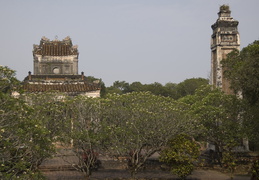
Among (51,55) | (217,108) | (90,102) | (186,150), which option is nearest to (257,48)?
(217,108)

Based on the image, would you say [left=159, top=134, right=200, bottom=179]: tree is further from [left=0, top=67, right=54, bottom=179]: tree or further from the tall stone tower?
the tall stone tower

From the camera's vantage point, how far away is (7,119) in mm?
9398

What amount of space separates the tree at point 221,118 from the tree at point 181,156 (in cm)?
183

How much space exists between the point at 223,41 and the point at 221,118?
777 cm

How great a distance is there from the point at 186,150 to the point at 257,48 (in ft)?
18.3

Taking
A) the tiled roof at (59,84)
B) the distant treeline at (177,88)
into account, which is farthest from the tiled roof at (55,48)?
the distant treeline at (177,88)

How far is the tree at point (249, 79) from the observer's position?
1511 cm

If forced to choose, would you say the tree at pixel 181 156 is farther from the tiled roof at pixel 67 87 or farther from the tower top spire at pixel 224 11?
the tiled roof at pixel 67 87

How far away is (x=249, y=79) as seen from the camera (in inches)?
600

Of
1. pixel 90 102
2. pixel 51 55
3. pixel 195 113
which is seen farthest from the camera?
pixel 51 55

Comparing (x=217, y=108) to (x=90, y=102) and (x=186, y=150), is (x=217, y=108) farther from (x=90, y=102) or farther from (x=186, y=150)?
(x=90, y=102)

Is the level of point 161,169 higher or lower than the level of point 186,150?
lower

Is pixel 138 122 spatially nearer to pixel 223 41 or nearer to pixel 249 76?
pixel 249 76

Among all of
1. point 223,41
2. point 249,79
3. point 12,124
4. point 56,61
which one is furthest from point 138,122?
point 56,61
